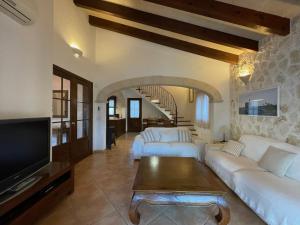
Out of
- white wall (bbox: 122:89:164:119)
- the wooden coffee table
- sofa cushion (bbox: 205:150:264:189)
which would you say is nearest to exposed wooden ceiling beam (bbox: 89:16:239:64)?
sofa cushion (bbox: 205:150:264:189)

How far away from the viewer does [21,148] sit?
2170mm

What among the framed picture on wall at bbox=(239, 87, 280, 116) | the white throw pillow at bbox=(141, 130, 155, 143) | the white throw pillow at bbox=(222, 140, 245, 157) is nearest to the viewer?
the framed picture on wall at bbox=(239, 87, 280, 116)

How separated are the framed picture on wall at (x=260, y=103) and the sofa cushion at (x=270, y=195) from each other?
161 cm

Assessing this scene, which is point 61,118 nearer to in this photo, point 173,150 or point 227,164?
point 173,150

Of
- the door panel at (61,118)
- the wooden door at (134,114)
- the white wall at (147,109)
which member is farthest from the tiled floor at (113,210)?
the white wall at (147,109)

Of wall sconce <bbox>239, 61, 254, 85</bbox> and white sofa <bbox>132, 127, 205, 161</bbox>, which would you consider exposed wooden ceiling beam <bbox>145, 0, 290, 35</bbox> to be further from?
white sofa <bbox>132, 127, 205, 161</bbox>

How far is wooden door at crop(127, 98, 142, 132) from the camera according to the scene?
38.4ft

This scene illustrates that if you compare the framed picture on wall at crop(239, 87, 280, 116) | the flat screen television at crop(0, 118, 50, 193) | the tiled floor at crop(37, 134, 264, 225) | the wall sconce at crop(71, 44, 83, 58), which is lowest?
the tiled floor at crop(37, 134, 264, 225)

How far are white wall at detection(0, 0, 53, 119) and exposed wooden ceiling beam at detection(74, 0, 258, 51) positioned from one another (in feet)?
4.49

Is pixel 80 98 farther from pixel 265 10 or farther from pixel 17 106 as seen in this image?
pixel 265 10

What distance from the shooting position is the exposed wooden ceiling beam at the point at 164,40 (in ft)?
17.7

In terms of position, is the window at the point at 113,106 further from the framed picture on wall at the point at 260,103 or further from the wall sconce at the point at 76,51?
the framed picture on wall at the point at 260,103

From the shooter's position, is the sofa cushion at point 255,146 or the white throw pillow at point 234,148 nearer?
the sofa cushion at point 255,146

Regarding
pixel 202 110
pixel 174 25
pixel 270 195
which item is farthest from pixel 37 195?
pixel 202 110
